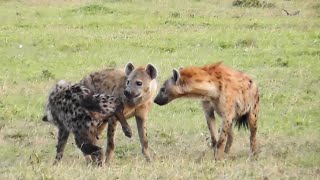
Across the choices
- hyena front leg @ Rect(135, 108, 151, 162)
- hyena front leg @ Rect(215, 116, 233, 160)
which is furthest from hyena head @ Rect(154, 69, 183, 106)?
hyena front leg @ Rect(215, 116, 233, 160)

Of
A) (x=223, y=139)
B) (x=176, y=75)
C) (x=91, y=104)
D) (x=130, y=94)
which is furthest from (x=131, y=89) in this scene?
(x=223, y=139)

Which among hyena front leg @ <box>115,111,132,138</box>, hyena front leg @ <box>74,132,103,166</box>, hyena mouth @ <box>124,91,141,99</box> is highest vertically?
hyena mouth @ <box>124,91,141,99</box>

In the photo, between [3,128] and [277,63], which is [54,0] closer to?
[277,63]

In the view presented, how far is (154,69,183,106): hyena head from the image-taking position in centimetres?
752

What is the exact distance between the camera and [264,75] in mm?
11664

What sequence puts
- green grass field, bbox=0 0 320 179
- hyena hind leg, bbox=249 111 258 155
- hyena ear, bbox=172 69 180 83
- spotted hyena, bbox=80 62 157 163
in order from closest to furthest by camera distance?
green grass field, bbox=0 0 320 179, hyena ear, bbox=172 69 180 83, spotted hyena, bbox=80 62 157 163, hyena hind leg, bbox=249 111 258 155

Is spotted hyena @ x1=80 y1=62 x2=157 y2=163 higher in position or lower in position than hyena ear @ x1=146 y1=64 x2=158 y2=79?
lower

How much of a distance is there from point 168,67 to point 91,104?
5.21m

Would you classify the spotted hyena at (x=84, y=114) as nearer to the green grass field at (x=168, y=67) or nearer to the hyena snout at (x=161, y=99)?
the green grass field at (x=168, y=67)

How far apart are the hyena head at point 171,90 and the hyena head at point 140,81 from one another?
0.47 ft

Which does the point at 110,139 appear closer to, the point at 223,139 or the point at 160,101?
the point at 160,101

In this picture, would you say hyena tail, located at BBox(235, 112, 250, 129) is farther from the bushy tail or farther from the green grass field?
the green grass field

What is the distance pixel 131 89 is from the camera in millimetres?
7520

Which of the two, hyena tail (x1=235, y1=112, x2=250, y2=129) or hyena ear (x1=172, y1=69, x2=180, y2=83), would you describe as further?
hyena tail (x1=235, y1=112, x2=250, y2=129)
